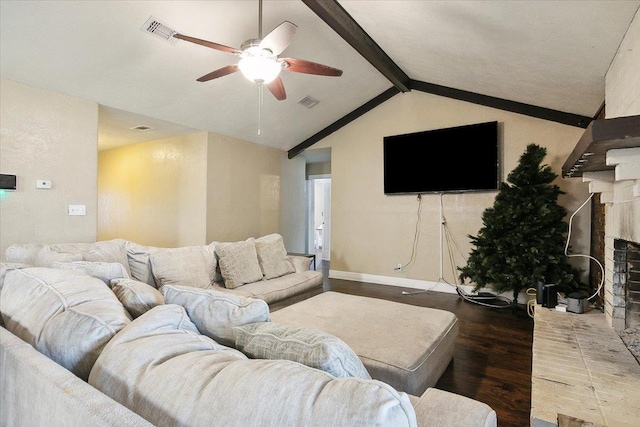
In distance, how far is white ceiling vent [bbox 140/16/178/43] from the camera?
286 cm

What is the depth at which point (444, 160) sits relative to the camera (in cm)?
479

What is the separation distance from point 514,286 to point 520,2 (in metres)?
2.90

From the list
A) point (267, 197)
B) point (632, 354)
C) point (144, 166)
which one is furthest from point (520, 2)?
point (144, 166)

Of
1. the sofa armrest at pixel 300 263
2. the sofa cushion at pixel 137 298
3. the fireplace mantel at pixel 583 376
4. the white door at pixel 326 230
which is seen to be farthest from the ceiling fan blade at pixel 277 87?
the white door at pixel 326 230

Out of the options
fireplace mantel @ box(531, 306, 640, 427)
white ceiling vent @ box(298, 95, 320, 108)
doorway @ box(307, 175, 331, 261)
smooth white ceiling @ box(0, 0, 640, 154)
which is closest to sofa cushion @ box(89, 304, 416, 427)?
fireplace mantel @ box(531, 306, 640, 427)

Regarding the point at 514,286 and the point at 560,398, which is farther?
the point at 514,286

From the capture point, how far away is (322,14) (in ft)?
10.0

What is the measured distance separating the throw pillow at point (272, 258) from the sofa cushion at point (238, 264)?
112 millimetres

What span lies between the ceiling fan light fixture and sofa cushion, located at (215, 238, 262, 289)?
5.47ft

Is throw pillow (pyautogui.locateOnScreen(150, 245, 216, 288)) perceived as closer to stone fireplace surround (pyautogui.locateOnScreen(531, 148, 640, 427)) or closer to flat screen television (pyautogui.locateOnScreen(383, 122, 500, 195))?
stone fireplace surround (pyautogui.locateOnScreen(531, 148, 640, 427))

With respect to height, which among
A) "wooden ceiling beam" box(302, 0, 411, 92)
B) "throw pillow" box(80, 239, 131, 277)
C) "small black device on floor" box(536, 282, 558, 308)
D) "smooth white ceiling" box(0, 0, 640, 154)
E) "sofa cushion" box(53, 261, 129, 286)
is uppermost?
"wooden ceiling beam" box(302, 0, 411, 92)

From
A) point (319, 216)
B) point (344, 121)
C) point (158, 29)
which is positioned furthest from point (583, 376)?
point (319, 216)

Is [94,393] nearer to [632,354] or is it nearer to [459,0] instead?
[632,354]

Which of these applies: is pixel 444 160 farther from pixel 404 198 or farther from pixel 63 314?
pixel 63 314
